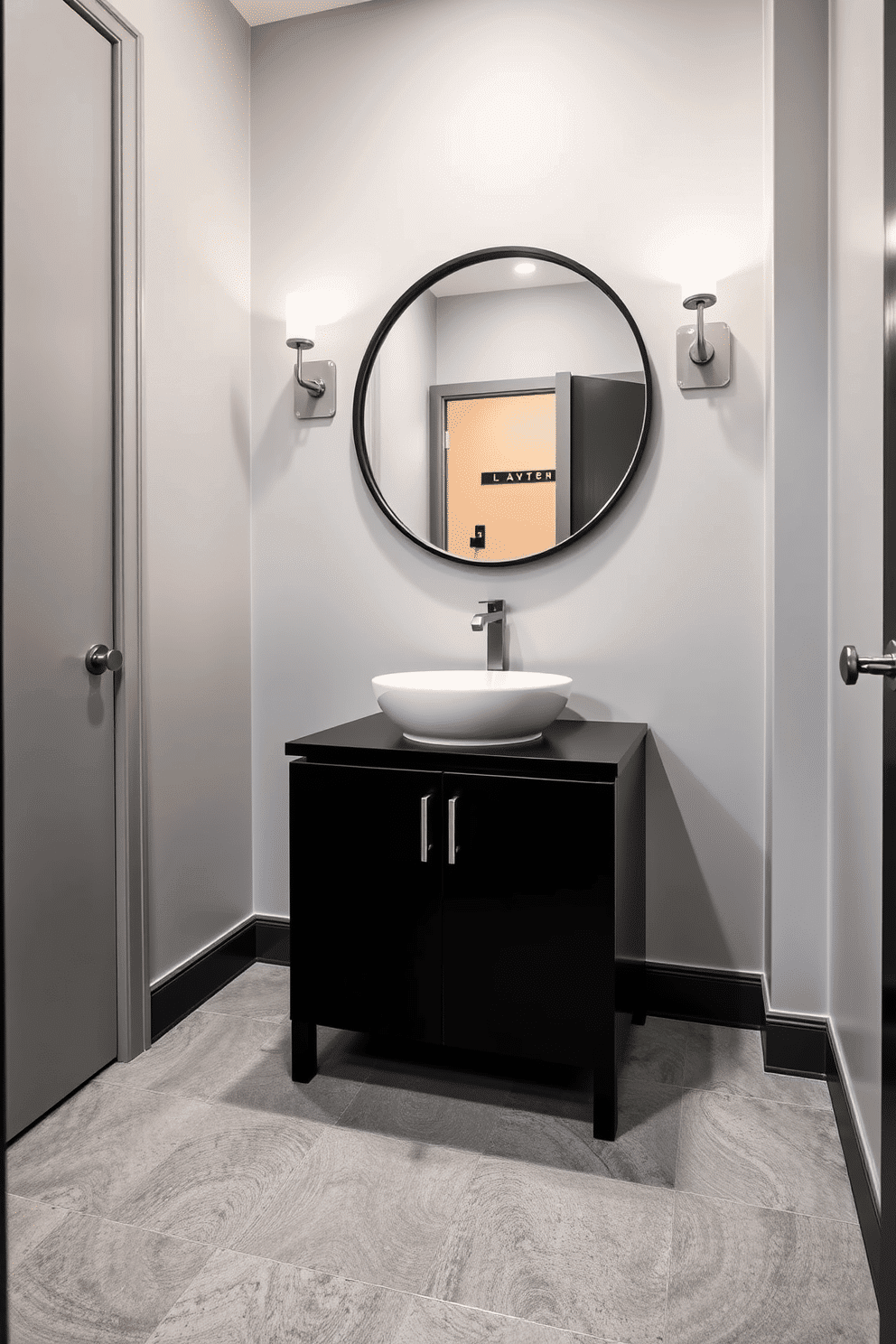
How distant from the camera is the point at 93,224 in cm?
180

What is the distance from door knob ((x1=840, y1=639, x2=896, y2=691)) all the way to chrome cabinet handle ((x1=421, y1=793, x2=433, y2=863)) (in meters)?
0.87

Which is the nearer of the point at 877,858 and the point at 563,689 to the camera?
the point at 877,858

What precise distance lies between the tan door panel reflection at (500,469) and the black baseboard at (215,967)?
117 cm

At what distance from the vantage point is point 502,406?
2.20 meters

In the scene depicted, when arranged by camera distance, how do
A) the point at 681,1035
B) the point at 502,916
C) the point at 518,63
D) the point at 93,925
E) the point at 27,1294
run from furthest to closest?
the point at 518,63, the point at 681,1035, the point at 93,925, the point at 502,916, the point at 27,1294

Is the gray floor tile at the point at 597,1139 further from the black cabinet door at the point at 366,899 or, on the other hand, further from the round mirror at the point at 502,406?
the round mirror at the point at 502,406

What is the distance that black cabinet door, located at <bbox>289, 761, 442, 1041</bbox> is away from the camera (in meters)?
1.75

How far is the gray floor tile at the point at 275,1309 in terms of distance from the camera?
1206 millimetres

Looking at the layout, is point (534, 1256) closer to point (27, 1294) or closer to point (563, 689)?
point (27, 1294)

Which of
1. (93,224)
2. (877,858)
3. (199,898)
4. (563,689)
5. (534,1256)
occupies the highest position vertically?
(93,224)

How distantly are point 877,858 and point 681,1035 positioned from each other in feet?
3.04

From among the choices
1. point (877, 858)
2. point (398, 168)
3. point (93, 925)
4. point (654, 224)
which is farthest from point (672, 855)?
Answer: point (398, 168)

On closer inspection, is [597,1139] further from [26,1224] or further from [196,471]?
[196,471]


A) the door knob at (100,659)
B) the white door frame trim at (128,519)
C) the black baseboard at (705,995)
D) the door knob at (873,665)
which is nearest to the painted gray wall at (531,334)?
the white door frame trim at (128,519)
